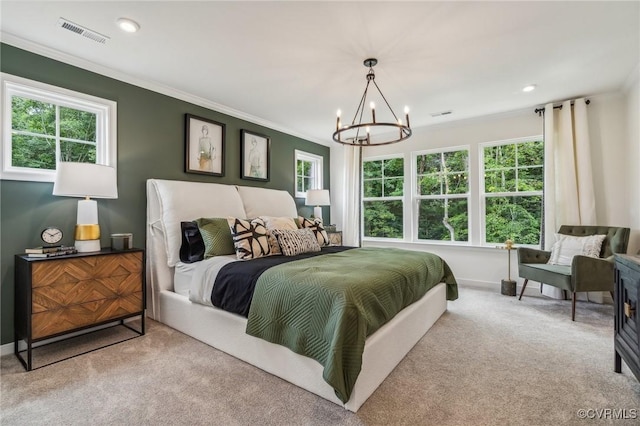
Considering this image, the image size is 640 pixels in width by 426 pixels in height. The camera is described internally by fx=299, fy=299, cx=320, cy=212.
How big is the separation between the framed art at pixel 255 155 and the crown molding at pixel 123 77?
235 millimetres

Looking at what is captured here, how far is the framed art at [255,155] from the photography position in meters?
4.23

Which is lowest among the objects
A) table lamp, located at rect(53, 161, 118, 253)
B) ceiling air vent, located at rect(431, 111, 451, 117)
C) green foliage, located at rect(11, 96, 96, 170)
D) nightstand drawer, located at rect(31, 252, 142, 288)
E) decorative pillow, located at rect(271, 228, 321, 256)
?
nightstand drawer, located at rect(31, 252, 142, 288)

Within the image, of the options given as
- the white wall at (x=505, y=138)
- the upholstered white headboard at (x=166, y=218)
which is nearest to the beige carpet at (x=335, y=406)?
the upholstered white headboard at (x=166, y=218)

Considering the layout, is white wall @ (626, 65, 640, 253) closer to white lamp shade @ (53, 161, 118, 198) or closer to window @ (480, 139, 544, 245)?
window @ (480, 139, 544, 245)

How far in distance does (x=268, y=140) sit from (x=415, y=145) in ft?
7.95

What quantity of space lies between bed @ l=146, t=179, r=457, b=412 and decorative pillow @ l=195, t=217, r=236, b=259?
0.67ft

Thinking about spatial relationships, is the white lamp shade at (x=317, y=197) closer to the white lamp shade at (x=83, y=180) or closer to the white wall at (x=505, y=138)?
the white wall at (x=505, y=138)

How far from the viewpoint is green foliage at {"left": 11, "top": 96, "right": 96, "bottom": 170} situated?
247cm

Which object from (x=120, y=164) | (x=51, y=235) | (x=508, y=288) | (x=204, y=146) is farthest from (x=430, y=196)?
(x=51, y=235)

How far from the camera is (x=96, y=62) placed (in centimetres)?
276

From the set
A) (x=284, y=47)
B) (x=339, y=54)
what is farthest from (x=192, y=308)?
(x=339, y=54)

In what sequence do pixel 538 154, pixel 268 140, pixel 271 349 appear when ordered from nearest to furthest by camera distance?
1. pixel 271 349
2. pixel 538 154
3. pixel 268 140

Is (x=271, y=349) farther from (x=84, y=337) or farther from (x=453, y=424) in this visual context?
(x=84, y=337)

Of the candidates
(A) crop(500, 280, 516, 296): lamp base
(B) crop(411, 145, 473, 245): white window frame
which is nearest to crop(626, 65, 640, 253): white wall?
(A) crop(500, 280, 516, 296): lamp base
